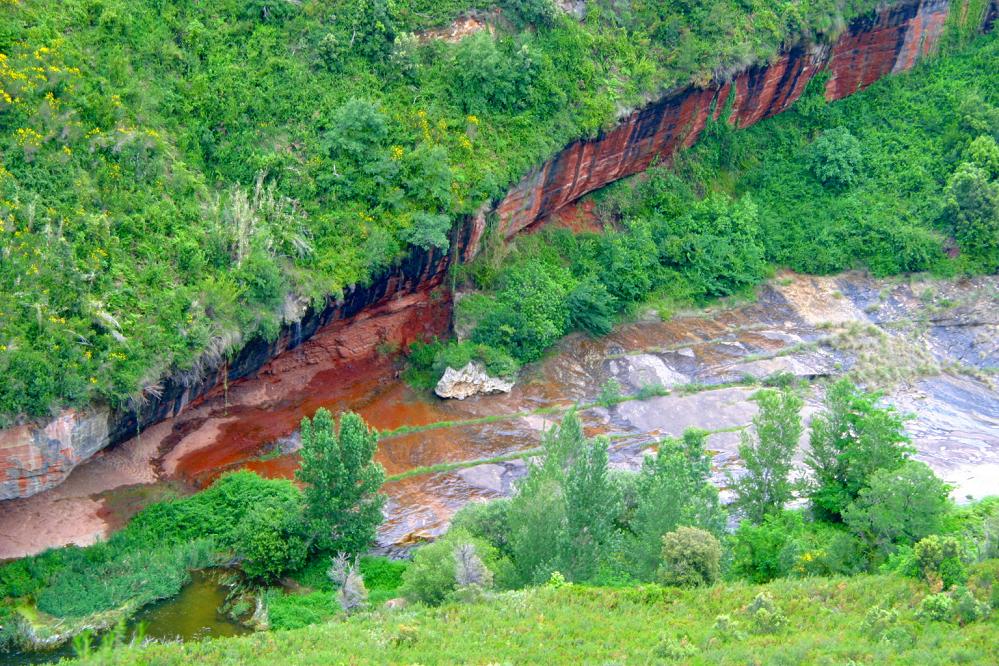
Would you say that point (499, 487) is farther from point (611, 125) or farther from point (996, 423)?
point (996, 423)

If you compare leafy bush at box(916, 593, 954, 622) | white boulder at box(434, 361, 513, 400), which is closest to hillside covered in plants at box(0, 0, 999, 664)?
leafy bush at box(916, 593, 954, 622)

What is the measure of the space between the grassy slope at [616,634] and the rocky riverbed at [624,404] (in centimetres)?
811

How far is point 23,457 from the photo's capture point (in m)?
26.2

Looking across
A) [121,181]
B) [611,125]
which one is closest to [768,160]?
[611,125]

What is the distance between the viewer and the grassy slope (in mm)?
19531

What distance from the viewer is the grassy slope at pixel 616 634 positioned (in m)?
19.5

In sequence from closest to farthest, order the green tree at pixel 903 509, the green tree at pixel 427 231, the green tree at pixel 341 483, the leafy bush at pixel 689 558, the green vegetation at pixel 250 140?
the leafy bush at pixel 689 558 < the green tree at pixel 903 509 < the green tree at pixel 341 483 < the green vegetation at pixel 250 140 < the green tree at pixel 427 231

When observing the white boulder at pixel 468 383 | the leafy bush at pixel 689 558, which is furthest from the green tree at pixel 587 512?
the white boulder at pixel 468 383

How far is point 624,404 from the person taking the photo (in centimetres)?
3519

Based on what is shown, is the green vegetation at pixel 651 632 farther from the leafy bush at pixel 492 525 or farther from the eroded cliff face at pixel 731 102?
the eroded cliff face at pixel 731 102

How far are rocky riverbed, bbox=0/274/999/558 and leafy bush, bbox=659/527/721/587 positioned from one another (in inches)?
352

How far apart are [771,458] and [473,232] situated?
497 inches

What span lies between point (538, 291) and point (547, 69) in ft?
23.5

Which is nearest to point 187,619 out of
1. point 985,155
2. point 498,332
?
point 498,332
